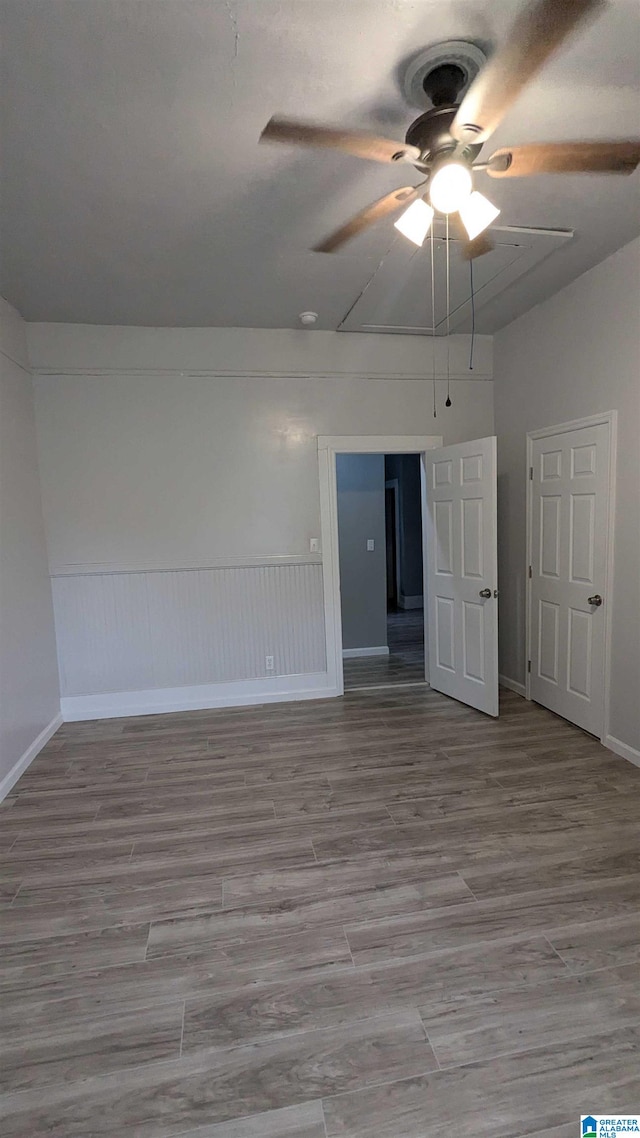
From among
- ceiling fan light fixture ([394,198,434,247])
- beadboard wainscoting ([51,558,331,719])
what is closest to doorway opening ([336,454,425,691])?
beadboard wainscoting ([51,558,331,719])

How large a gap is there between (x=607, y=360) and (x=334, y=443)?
191 cm

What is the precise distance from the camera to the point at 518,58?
139cm

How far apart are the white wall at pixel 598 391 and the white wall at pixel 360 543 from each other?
5.04 ft

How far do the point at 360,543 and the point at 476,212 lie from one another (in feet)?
11.5

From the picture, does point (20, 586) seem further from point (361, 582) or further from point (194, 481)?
point (361, 582)

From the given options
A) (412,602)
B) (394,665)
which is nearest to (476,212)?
(394,665)

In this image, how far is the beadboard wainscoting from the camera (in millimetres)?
3693

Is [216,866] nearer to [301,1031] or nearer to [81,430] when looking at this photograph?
[301,1031]

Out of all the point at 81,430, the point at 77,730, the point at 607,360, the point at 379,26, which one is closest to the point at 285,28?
the point at 379,26

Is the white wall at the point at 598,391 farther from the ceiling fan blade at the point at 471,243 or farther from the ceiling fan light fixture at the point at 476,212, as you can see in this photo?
the ceiling fan light fixture at the point at 476,212

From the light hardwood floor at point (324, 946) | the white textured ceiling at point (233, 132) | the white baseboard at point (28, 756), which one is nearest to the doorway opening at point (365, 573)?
the light hardwood floor at point (324, 946)

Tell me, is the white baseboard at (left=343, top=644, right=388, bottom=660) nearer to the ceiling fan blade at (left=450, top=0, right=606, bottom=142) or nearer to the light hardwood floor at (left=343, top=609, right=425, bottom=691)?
the light hardwood floor at (left=343, top=609, right=425, bottom=691)

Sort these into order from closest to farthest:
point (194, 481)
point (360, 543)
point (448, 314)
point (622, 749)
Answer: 1. point (622, 749)
2. point (448, 314)
3. point (194, 481)
4. point (360, 543)

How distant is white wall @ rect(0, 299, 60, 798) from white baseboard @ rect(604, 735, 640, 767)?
3.62 meters
